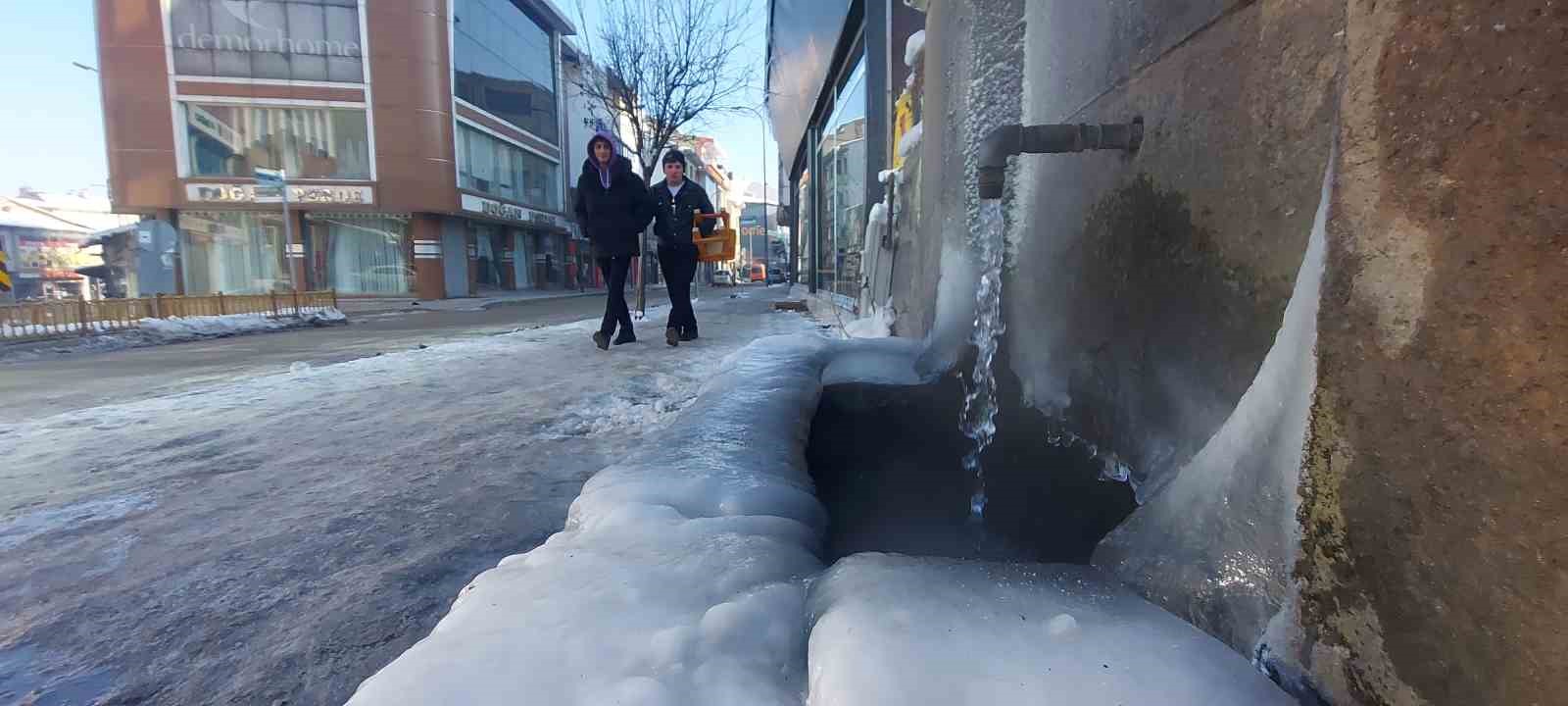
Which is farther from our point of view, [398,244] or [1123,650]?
[398,244]

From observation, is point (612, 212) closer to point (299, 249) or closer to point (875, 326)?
point (875, 326)

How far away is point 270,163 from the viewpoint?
2044 centimetres

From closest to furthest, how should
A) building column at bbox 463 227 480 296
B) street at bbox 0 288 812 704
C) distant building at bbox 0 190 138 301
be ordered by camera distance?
street at bbox 0 288 812 704
building column at bbox 463 227 480 296
distant building at bbox 0 190 138 301

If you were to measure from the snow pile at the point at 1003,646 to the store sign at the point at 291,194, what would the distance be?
2352 cm

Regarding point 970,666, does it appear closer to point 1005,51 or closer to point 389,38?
point 1005,51

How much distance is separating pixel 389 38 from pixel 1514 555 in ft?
81.3

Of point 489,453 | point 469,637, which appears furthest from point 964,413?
point 469,637

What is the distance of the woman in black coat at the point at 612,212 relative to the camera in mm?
4902

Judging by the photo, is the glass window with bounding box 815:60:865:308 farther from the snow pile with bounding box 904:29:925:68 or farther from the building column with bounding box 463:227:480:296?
the building column with bounding box 463:227:480:296

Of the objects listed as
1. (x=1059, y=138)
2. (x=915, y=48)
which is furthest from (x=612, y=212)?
(x=1059, y=138)

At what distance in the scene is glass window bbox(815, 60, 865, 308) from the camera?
23.3ft

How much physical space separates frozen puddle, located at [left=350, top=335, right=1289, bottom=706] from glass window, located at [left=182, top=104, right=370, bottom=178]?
923 inches

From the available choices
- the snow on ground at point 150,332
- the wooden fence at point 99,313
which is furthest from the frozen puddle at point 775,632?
the wooden fence at point 99,313

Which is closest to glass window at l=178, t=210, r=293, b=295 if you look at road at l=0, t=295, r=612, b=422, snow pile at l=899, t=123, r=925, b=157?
road at l=0, t=295, r=612, b=422
